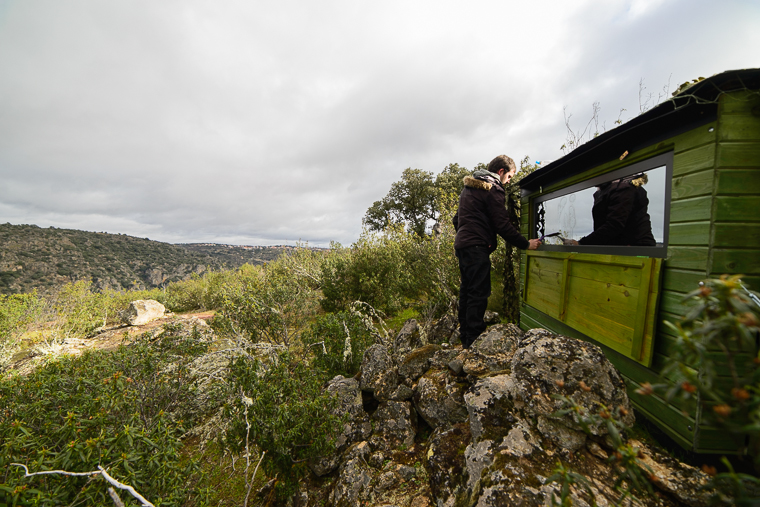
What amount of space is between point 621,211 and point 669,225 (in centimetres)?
48

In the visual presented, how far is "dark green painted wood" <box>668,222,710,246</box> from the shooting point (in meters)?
1.88

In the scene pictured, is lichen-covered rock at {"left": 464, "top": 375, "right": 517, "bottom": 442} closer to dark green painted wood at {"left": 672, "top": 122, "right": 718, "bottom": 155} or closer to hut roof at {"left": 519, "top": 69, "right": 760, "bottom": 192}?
dark green painted wood at {"left": 672, "top": 122, "right": 718, "bottom": 155}

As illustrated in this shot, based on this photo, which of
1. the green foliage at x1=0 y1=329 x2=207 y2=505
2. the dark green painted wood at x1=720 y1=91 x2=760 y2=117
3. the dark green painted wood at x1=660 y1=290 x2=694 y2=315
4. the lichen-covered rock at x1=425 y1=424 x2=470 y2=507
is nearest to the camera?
the green foliage at x1=0 y1=329 x2=207 y2=505

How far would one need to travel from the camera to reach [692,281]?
196 cm

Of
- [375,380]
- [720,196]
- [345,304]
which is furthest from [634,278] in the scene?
[345,304]

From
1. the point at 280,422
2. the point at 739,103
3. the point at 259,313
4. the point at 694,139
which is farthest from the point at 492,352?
the point at 259,313

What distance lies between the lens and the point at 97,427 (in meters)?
2.08

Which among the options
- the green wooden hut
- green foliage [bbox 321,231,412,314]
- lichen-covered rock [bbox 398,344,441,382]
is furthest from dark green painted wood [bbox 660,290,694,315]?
green foliage [bbox 321,231,412,314]

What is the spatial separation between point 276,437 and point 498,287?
5.50 meters

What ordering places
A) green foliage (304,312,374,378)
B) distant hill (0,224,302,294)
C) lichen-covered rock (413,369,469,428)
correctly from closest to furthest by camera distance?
lichen-covered rock (413,369,469,428)
green foliage (304,312,374,378)
distant hill (0,224,302,294)

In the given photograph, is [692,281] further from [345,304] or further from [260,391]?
[345,304]

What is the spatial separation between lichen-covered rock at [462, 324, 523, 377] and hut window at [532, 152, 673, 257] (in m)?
1.31

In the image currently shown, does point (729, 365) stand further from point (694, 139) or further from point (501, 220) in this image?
point (501, 220)

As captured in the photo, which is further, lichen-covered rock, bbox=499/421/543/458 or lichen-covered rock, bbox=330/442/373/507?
lichen-covered rock, bbox=330/442/373/507
